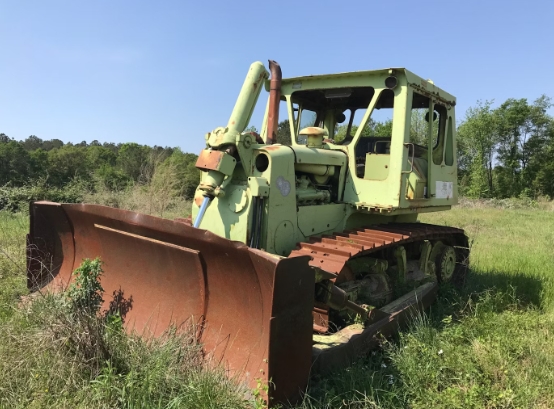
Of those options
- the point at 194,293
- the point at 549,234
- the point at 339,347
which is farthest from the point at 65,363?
the point at 549,234

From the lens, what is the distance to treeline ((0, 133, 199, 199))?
15.3 m

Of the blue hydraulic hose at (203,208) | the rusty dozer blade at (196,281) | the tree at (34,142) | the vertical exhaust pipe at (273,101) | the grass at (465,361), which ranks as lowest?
the grass at (465,361)

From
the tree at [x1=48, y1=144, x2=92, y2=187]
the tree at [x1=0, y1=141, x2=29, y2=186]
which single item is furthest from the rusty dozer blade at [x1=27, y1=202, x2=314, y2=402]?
the tree at [x1=48, y1=144, x2=92, y2=187]

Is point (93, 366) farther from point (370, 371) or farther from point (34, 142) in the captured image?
point (34, 142)

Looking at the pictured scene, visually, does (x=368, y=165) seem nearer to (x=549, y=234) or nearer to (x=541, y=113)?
(x=549, y=234)

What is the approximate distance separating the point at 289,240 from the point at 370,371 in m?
1.32

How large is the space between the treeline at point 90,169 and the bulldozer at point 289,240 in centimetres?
949

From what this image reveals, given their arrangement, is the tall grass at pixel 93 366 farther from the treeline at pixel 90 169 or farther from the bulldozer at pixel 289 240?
the treeline at pixel 90 169

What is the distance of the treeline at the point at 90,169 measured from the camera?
15344 mm

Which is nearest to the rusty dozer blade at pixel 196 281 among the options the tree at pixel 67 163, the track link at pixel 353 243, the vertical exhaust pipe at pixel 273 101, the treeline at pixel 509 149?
the track link at pixel 353 243

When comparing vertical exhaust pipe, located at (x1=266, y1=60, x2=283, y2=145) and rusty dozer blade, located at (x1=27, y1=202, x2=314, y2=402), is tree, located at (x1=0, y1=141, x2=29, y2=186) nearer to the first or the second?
rusty dozer blade, located at (x1=27, y1=202, x2=314, y2=402)

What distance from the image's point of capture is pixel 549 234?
10.5 m

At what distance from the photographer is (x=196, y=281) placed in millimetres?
3074

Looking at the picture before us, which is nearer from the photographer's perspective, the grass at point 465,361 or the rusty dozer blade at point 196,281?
the rusty dozer blade at point 196,281
